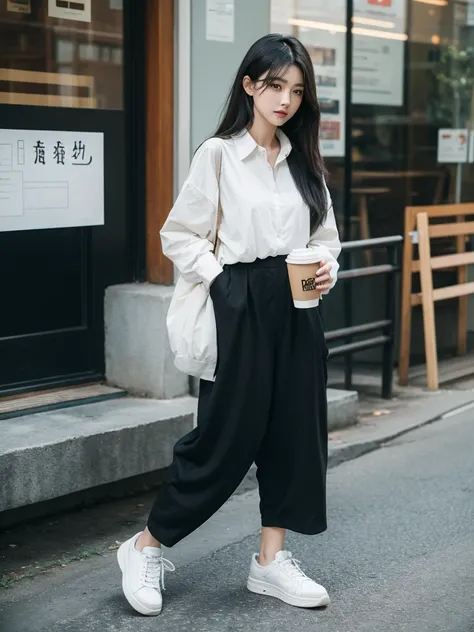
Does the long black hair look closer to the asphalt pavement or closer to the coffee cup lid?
the coffee cup lid

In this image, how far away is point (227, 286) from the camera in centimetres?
418

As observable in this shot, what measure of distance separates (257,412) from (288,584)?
665 mm

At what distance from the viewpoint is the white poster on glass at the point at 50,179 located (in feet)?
18.7

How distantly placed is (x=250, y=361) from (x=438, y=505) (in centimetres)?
197

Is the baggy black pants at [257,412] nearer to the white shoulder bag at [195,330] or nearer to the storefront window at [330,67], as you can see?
the white shoulder bag at [195,330]

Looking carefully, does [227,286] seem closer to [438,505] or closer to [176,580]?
[176,580]

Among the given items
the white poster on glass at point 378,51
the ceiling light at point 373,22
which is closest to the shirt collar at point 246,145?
the white poster on glass at point 378,51

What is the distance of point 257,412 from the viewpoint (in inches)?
166

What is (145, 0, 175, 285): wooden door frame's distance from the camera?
20.3ft

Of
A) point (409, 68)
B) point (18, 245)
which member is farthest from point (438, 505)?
point (409, 68)

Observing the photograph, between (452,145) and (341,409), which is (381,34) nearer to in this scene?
(452,145)

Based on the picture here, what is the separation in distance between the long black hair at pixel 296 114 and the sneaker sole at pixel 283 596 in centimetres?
132

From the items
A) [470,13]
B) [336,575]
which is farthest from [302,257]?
[470,13]

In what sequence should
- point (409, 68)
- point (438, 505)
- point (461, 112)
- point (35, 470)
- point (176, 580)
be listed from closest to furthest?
point (176, 580) → point (35, 470) → point (438, 505) → point (409, 68) → point (461, 112)
